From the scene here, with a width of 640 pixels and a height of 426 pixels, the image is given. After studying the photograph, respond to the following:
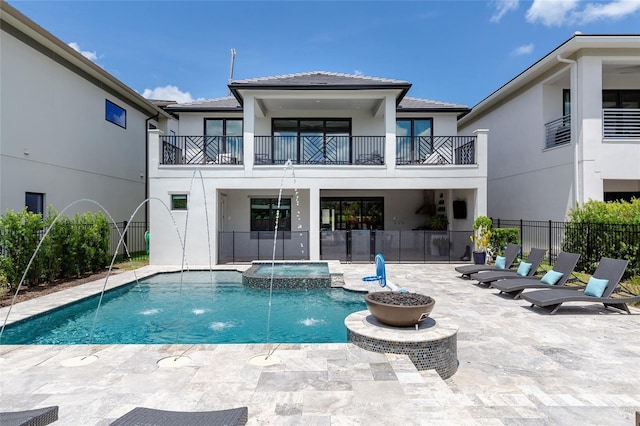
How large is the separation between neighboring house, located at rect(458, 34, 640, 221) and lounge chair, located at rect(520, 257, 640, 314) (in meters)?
5.57

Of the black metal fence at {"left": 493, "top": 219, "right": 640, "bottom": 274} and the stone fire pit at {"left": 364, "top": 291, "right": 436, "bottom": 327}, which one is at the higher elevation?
the black metal fence at {"left": 493, "top": 219, "right": 640, "bottom": 274}

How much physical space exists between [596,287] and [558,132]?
348 inches

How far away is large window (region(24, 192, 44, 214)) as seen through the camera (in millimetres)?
11461

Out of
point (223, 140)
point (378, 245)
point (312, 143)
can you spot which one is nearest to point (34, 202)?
point (223, 140)

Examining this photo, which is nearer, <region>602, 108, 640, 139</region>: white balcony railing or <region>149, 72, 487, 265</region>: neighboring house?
<region>602, 108, 640, 139</region>: white balcony railing

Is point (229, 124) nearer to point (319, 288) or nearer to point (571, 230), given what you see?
point (319, 288)

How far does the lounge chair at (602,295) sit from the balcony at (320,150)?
8849mm

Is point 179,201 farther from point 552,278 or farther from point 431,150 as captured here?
point 552,278

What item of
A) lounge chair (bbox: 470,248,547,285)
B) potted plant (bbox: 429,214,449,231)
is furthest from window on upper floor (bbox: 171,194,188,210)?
potted plant (bbox: 429,214,449,231)

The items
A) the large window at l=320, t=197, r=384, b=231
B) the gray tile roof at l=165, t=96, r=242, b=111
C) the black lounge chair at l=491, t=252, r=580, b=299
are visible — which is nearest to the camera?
the black lounge chair at l=491, t=252, r=580, b=299

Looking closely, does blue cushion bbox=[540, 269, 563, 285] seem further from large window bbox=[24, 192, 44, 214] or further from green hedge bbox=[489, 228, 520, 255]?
large window bbox=[24, 192, 44, 214]

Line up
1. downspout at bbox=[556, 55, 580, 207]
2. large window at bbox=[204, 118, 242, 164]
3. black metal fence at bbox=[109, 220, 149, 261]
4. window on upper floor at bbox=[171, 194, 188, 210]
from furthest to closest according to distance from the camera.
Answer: black metal fence at bbox=[109, 220, 149, 261]
large window at bbox=[204, 118, 242, 164]
window on upper floor at bbox=[171, 194, 188, 210]
downspout at bbox=[556, 55, 580, 207]

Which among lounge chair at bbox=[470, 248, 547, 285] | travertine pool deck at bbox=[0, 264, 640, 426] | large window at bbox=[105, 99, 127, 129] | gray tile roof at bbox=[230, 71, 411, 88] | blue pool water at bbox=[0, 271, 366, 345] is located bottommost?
blue pool water at bbox=[0, 271, 366, 345]

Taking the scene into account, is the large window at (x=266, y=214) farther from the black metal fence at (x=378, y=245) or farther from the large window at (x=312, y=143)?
the black metal fence at (x=378, y=245)
